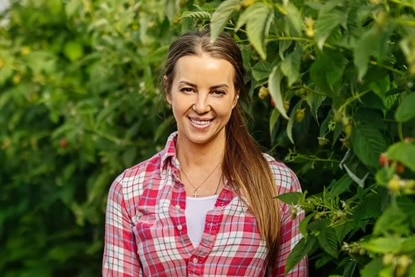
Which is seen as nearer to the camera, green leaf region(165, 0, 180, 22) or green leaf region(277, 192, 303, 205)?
green leaf region(277, 192, 303, 205)

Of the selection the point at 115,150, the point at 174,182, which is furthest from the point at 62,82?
the point at 174,182

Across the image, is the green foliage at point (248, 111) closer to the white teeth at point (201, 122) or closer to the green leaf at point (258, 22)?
the green leaf at point (258, 22)

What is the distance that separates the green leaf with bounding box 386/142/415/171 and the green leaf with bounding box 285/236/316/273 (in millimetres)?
737

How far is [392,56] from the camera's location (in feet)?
9.06

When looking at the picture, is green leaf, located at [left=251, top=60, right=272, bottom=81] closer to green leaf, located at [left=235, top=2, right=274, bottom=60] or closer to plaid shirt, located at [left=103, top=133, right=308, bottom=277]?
plaid shirt, located at [left=103, top=133, right=308, bottom=277]

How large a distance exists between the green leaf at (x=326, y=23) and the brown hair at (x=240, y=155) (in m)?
0.68

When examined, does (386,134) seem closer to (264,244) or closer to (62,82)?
(264,244)

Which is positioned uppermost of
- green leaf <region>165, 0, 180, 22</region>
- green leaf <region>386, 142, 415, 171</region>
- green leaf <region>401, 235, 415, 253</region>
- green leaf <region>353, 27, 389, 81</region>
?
green leaf <region>165, 0, 180, 22</region>

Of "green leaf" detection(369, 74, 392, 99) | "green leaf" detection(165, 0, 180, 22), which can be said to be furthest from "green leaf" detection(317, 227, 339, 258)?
"green leaf" detection(165, 0, 180, 22)

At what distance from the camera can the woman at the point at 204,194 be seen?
3.13m

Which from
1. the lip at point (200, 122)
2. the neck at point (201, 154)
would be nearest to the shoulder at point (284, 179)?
the neck at point (201, 154)

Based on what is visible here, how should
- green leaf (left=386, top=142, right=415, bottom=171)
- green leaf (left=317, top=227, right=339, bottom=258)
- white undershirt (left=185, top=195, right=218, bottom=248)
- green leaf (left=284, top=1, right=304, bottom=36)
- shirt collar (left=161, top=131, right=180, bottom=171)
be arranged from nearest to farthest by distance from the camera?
green leaf (left=386, top=142, right=415, bottom=171)
green leaf (left=284, top=1, right=304, bottom=36)
green leaf (left=317, top=227, right=339, bottom=258)
white undershirt (left=185, top=195, right=218, bottom=248)
shirt collar (left=161, top=131, right=180, bottom=171)

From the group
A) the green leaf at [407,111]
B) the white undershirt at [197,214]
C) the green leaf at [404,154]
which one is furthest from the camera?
the white undershirt at [197,214]

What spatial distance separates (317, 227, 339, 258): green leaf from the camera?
9.55ft
